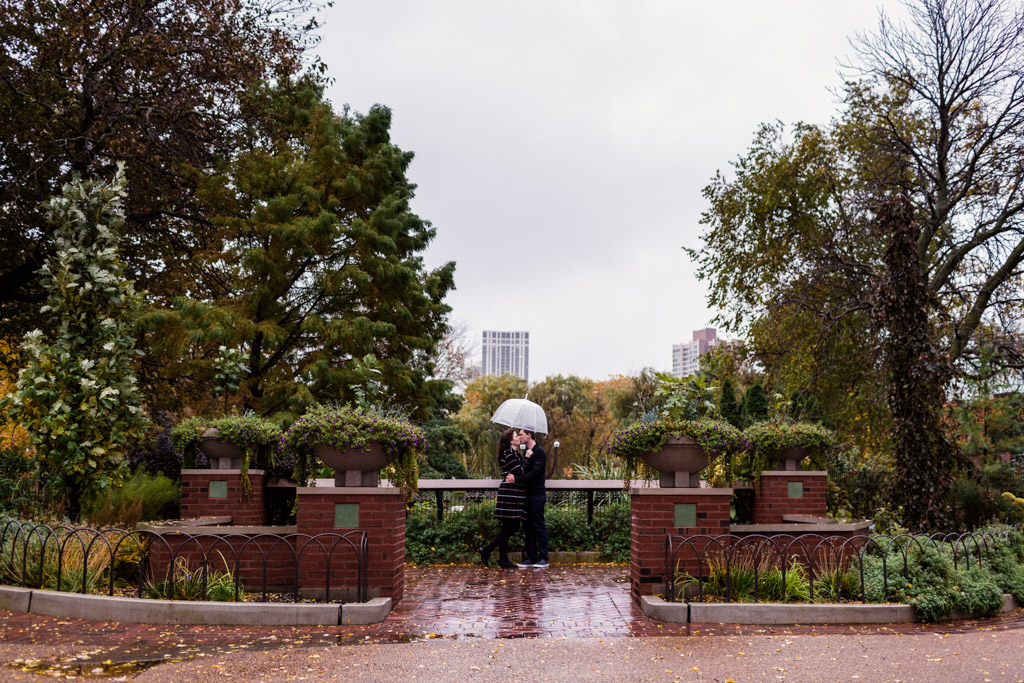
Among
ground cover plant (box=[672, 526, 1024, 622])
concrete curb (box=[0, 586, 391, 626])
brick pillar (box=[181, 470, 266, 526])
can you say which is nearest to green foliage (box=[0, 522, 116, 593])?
concrete curb (box=[0, 586, 391, 626])

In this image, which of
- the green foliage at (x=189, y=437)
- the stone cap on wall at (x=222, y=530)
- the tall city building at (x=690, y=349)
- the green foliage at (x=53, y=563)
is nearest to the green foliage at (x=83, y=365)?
the green foliage at (x=189, y=437)

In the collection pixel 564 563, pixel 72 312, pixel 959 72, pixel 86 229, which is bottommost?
pixel 564 563

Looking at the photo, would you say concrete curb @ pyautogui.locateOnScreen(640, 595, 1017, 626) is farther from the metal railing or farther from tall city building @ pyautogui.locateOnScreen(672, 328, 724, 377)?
tall city building @ pyautogui.locateOnScreen(672, 328, 724, 377)

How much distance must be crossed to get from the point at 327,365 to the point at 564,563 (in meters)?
8.80

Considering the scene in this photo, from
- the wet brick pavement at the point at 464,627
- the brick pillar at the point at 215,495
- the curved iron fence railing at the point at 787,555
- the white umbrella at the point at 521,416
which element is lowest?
the wet brick pavement at the point at 464,627

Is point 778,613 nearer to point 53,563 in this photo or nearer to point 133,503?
point 53,563

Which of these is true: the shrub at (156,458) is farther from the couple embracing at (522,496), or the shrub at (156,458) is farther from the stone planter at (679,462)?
the stone planter at (679,462)

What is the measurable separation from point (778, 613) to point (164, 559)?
5.67m

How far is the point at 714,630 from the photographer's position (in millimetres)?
6688

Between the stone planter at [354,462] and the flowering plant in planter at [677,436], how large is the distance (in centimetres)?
232

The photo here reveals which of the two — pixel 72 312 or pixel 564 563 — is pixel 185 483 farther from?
pixel 564 563

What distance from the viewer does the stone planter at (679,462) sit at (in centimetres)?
777

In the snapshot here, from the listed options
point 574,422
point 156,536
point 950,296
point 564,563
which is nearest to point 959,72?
point 950,296

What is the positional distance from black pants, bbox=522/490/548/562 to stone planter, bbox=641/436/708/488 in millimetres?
2570
